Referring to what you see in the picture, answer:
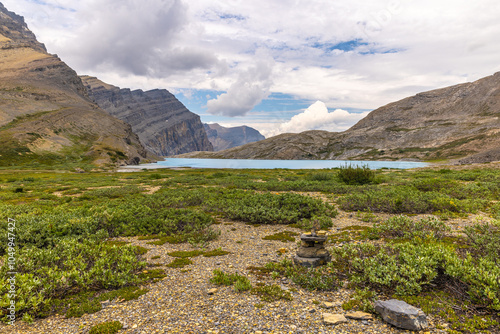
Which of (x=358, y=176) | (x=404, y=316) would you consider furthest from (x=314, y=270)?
(x=358, y=176)

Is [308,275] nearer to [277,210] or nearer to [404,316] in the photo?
[404,316]

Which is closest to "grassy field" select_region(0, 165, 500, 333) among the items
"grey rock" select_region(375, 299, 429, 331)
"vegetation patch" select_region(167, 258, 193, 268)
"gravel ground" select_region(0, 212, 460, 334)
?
→ "gravel ground" select_region(0, 212, 460, 334)

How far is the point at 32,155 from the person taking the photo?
119 metres

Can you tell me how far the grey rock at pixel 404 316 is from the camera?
218 inches

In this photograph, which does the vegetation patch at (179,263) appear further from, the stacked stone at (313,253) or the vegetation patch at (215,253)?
the stacked stone at (313,253)

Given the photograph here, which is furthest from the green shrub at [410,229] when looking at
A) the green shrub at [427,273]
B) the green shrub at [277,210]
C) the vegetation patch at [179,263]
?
the vegetation patch at [179,263]

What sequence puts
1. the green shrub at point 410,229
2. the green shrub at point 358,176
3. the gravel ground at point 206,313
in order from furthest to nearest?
the green shrub at point 358,176 → the green shrub at point 410,229 → the gravel ground at point 206,313

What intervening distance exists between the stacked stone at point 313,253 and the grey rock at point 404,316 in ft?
10.5

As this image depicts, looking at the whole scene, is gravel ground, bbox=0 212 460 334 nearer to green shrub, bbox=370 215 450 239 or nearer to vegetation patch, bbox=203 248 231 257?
vegetation patch, bbox=203 248 231 257

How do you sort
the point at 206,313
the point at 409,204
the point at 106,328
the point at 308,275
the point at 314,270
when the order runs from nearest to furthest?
the point at 106,328
the point at 206,313
the point at 308,275
the point at 314,270
the point at 409,204

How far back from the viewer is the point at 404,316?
18.4 feet

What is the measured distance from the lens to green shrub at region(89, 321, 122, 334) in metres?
5.90

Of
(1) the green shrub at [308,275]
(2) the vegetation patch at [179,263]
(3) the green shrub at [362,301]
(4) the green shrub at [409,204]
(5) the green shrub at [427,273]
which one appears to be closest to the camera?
(5) the green shrub at [427,273]

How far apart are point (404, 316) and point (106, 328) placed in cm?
717
